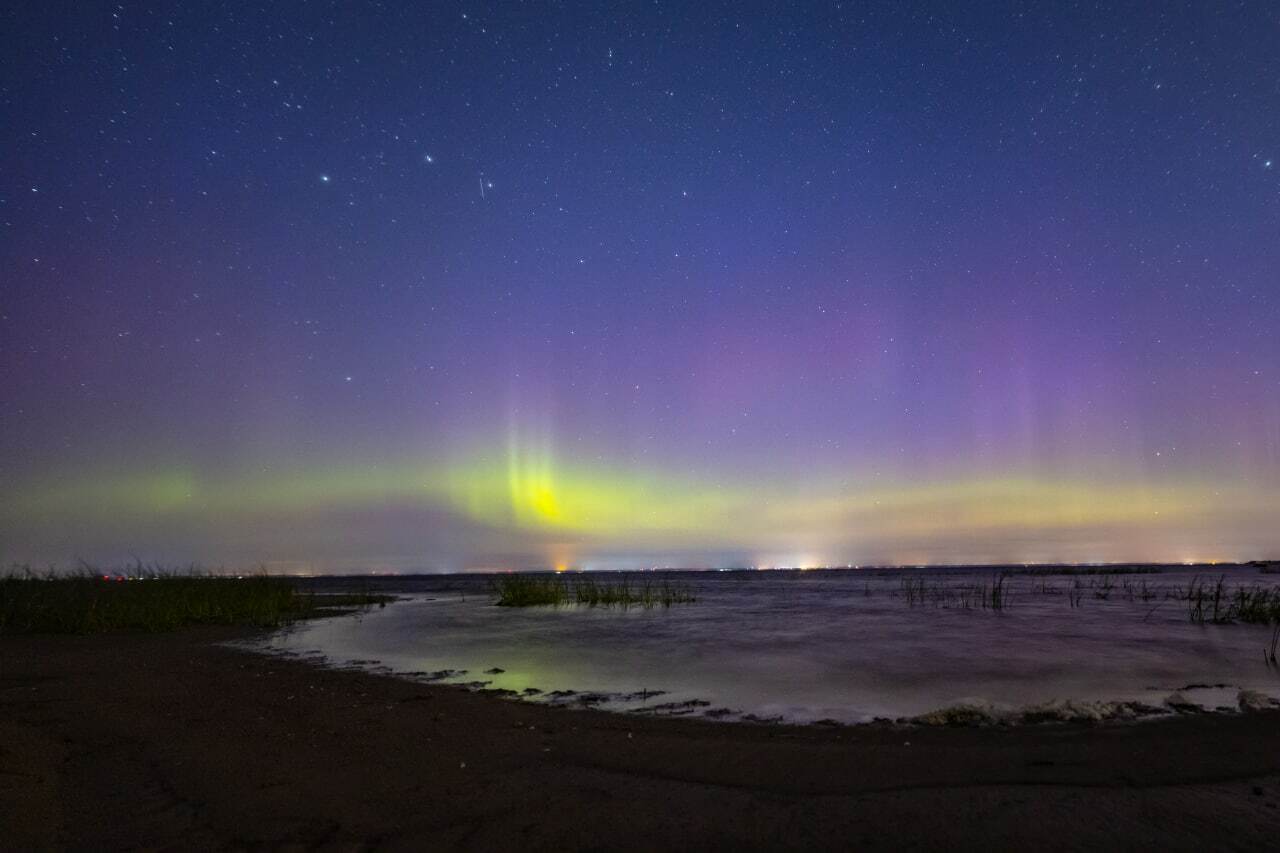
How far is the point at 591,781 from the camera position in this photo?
216 inches

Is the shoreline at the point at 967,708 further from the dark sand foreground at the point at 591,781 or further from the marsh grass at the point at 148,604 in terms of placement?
the marsh grass at the point at 148,604

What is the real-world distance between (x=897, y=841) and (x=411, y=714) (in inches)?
240

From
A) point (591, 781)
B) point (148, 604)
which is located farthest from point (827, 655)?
point (148, 604)

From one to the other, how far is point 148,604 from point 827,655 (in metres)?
21.8

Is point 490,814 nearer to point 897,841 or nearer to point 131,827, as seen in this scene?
point 131,827

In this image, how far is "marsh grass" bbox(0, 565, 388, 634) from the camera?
1925 centimetres

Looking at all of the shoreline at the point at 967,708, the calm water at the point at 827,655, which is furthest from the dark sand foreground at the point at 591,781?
the calm water at the point at 827,655

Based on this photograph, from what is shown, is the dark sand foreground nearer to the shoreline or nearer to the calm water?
the shoreline

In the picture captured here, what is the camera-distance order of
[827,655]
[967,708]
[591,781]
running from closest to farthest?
1. [591,781]
2. [967,708]
3. [827,655]

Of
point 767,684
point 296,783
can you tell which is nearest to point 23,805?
point 296,783

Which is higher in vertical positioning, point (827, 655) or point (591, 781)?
point (591, 781)

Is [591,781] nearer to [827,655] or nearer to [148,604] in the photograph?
[827,655]

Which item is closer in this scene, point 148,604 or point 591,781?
point 591,781

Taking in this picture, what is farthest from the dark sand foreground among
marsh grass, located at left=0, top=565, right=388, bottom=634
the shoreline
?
marsh grass, located at left=0, top=565, right=388, bottom=634
